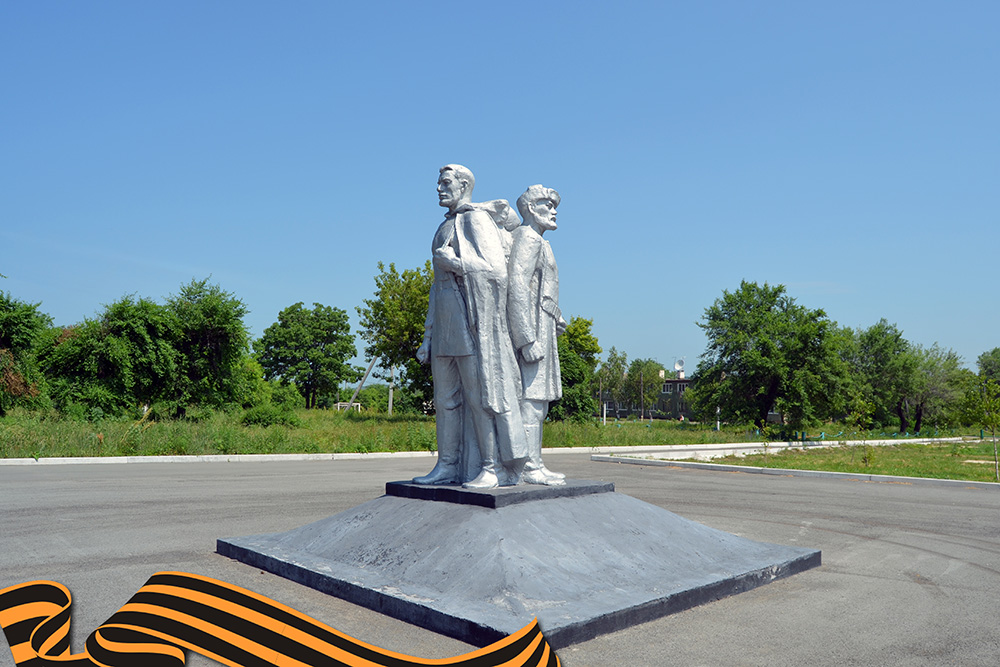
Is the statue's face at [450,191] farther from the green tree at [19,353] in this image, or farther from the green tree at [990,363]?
the green tree at [990,363]

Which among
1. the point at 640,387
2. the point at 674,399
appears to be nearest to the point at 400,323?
the point at 640,387

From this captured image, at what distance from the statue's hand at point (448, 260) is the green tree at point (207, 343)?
2587cm

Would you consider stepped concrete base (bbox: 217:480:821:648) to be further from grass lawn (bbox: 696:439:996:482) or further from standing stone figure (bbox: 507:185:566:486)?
grass lawn (bbox: 696:439:996:482)

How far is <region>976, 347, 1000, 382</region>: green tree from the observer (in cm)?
9105

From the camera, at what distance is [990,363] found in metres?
93.9

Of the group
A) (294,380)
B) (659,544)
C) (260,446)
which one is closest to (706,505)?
(659,544)

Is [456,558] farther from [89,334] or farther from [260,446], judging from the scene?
[89,334]

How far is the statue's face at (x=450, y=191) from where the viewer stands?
7051 millimetres

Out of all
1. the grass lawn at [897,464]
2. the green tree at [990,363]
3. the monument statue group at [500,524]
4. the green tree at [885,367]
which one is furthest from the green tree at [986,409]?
the green tree at [990,363]

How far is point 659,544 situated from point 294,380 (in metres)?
59.5

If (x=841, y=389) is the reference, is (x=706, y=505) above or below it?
below

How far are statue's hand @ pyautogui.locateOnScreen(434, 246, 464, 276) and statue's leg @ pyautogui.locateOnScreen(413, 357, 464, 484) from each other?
2.72 feet

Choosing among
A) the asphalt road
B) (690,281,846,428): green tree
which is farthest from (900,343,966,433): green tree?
the asphalt road

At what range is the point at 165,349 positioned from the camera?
28.4 metres
